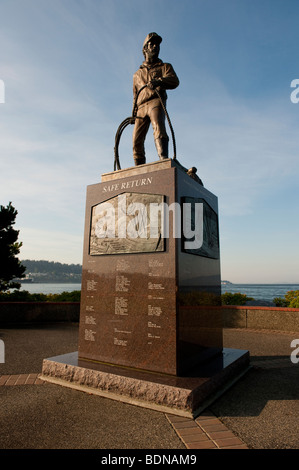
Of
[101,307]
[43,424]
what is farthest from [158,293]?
[43,424]

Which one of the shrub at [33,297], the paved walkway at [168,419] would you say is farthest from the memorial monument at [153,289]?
the shrub at [33,297]

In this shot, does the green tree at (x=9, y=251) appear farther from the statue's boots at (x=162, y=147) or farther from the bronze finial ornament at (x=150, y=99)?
the statue's boots at (x=162, y=147)

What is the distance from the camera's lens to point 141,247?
4719 mm

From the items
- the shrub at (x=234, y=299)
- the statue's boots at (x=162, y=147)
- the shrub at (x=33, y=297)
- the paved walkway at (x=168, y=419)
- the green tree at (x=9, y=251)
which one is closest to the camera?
the paved walkway at (x=168, y=419)

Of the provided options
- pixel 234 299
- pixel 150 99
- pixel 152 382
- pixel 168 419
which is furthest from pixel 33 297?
pixel 168 419

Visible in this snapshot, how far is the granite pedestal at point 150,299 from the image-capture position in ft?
13.2

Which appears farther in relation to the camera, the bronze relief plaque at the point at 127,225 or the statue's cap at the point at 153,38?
the statue's cap at the point at 153,38

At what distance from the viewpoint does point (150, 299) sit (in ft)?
14.5

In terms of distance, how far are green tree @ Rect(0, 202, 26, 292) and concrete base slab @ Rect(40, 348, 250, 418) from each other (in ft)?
30.6

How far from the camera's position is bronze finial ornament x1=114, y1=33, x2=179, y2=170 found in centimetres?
563

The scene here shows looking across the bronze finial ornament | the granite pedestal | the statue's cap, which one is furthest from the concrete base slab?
the statue's cap

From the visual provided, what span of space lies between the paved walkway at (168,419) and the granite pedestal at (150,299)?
0.79 feet
